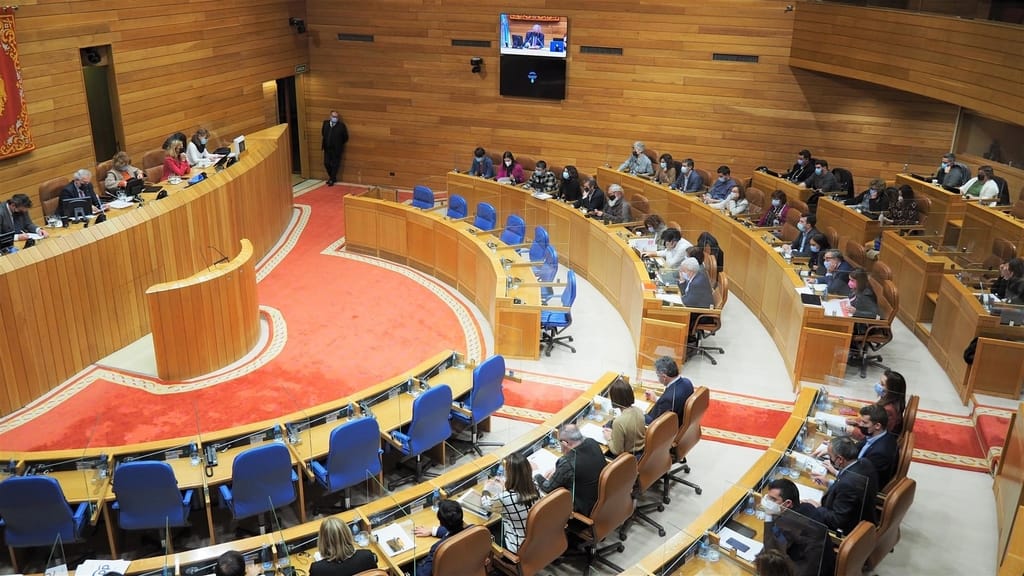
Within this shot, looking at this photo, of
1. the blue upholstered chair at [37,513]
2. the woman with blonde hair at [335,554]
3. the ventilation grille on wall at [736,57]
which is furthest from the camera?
the ventilation grille on wall at [736,57]

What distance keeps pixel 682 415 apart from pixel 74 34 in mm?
9926

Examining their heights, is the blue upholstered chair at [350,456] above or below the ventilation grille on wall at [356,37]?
below

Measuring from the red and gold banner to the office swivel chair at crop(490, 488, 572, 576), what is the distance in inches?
354

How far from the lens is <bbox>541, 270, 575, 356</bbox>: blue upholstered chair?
10.2 metres

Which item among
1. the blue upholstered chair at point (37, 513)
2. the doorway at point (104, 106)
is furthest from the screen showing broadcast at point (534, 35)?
the blue upholstered chair at point (37, 513)

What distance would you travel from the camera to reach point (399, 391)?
793 cm

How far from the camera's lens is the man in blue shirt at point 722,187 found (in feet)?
43.4

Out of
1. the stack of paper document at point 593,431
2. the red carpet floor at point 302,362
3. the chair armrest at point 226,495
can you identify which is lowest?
the red carpet floor at point 302,362

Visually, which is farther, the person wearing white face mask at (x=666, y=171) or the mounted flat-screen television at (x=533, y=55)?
the mounted flat-screen television at (x=533, y=55)

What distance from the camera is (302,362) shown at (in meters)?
10.2

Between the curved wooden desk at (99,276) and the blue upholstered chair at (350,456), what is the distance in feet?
13.5

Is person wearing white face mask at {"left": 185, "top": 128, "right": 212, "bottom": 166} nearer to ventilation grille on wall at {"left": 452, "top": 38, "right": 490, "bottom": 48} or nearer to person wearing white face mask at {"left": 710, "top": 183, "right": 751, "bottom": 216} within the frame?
ventilation grille on wall at {"left": 452, "top": 38, "right": 490, "bottom": 48}

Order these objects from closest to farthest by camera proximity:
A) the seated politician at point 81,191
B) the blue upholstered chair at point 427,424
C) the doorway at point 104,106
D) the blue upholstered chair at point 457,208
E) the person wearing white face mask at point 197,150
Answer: the blue upholstered chair at point 427,424
the seated politician at point 81,191
the person wearing white face mask at point 197,150
the doorway at point 104,106
the blue upholstered chair at point 457,208

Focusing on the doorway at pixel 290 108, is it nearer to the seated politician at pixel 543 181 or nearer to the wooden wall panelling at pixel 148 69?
the wooden wall panelling at pixel 148 69
